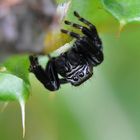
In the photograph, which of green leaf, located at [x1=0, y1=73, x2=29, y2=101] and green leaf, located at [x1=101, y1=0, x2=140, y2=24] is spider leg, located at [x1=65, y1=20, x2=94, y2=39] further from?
green leaf, located at [x1=0, y1=73, x2=29, y2=101]

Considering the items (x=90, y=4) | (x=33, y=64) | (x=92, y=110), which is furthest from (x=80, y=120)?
(x=90, y=4)

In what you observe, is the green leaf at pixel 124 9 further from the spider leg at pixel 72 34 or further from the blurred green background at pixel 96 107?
the blurred green background at pixel 96 107

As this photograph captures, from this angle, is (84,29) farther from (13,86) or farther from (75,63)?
(13,86)

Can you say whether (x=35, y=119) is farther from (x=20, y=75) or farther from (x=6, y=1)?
(x=6, y=1)

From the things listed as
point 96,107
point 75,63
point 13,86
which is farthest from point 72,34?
point 96,107

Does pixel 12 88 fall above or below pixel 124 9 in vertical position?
below

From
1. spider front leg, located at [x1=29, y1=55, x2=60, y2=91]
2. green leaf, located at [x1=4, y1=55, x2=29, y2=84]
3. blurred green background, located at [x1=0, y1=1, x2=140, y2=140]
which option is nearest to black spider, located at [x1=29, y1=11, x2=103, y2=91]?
spider front leg, located at [x1=29, y1=55, x2=60, y2=91]
